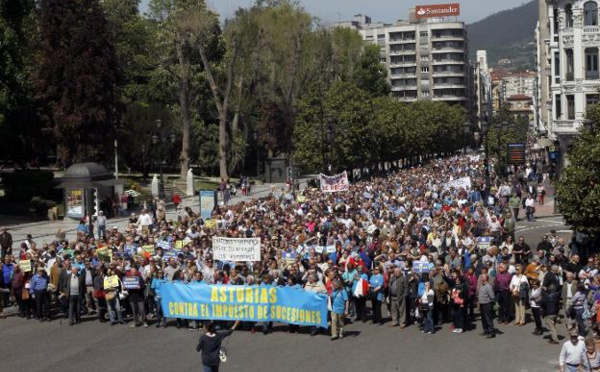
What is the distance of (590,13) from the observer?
5662 centimetres

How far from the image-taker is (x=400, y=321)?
69.6 ft

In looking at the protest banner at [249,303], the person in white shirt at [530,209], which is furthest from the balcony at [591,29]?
the protest banner at [249,303]

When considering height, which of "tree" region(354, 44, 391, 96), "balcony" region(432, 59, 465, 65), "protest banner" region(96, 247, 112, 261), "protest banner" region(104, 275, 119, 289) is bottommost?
"protest banner" region(104, 275, 119, 289)

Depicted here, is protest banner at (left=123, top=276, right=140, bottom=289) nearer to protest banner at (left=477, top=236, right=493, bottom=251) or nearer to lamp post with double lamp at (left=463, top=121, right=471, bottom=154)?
protest banner at (left=477, top=236, right=493, bottom=251)

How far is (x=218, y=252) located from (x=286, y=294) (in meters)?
4.16

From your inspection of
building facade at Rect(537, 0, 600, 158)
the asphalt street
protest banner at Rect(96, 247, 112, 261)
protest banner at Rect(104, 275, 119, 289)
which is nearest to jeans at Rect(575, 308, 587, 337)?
the asphalt street

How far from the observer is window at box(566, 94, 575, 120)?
2261 inches

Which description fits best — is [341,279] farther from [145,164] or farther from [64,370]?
[145,164]

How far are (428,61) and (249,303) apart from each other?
175 m

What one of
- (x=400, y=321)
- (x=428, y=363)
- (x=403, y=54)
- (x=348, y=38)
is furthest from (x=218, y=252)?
(x=403, y=54)

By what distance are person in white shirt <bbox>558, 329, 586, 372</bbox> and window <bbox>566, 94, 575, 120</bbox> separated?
45.4 metres

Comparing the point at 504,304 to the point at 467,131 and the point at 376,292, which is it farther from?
the point at 467,131

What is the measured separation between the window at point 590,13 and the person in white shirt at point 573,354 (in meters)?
45.8

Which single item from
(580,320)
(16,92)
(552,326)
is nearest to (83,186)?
(16,92)
